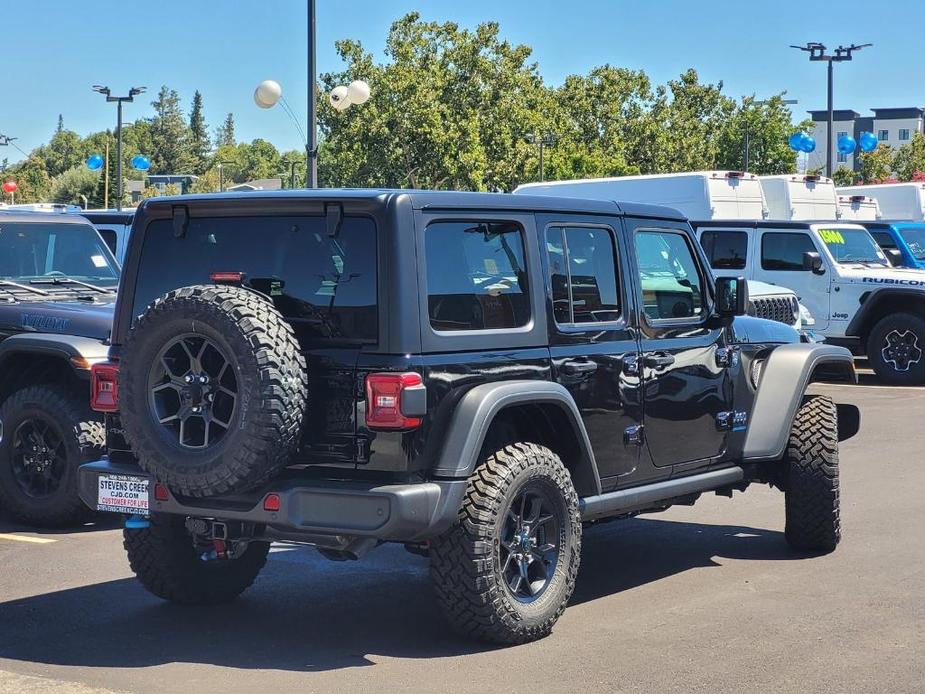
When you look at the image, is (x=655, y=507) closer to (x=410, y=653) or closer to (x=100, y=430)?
(x=410, y=653)

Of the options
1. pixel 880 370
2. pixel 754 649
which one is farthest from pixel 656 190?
pixel 754 649

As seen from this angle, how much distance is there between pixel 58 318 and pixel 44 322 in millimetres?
115

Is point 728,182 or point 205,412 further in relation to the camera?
point 728,182

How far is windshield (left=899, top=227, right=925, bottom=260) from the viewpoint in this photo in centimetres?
2194

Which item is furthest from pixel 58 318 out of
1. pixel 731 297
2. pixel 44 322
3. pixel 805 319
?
pixel 805 319

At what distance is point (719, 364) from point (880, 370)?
11.7m

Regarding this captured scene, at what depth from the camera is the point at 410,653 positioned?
5.86 m

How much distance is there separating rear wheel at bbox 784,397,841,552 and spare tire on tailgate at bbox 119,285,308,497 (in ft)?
11.6

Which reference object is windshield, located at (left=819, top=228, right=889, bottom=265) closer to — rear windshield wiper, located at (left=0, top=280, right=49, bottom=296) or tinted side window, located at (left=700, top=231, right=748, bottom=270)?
tinted side window, located at (left=700, top=231, right=748, bottom=270)

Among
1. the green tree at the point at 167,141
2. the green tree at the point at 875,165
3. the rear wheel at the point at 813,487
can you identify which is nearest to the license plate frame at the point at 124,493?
the rear wheel at the point at 813,487

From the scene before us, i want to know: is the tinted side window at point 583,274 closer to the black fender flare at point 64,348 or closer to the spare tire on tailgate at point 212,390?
the spare tire on tailgate at point 212,390

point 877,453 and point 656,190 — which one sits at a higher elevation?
point 656,190

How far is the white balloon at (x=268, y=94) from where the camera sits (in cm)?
2070

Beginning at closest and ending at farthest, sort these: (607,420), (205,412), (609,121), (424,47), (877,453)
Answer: (205,412) → (607,420) → (877,453) → (424,47) → (609,121)
